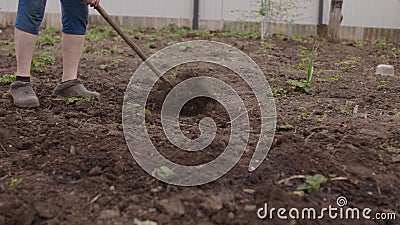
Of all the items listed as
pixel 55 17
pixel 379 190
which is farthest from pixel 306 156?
pixel 55 17

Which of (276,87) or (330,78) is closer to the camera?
(276,87)

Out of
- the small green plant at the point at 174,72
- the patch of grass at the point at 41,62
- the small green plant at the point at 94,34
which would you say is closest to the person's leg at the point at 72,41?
the small green plant at the point at 174,72

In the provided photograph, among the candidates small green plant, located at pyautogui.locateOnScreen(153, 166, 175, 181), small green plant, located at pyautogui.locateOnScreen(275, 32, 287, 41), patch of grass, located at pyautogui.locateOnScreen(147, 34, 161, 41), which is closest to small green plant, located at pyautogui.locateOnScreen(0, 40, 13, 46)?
patch of grass, located at pyautogui.locateOnScreen(147, 34, 161, 41)

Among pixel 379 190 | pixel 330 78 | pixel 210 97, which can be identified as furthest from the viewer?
pixel 330 78

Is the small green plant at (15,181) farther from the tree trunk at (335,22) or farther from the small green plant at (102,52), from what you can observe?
the tree trunk at (335,22)

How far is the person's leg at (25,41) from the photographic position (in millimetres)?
3328

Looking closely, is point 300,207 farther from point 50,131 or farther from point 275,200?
point 50,131

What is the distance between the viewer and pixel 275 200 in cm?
211

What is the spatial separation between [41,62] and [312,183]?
144 inches

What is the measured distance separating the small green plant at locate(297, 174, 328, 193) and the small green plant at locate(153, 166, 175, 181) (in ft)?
1.85

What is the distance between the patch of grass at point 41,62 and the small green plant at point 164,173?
9.13 feet

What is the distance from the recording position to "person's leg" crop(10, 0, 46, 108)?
3328mm

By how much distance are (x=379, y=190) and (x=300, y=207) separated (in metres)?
0.46

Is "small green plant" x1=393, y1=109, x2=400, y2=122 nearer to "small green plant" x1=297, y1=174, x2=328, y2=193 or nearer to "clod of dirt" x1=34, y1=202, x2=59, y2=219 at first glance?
"small green plant" x1=297, y1=174, x2=328, y2=193
